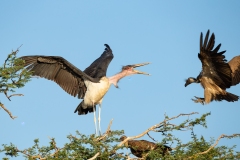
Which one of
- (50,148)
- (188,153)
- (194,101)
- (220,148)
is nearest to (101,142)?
(50,148)

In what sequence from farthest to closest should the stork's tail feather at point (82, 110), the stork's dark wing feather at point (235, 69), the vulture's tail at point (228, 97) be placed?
the stork's dark wing feather at point (235, 69) < the vulture's tail at point (228, 97) < the stork's tail feather at point (82, 110)

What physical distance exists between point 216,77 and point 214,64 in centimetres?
53

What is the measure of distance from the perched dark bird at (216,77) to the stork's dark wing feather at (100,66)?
202 centimetres

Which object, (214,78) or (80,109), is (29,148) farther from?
(214,78)

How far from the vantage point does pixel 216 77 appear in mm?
11773

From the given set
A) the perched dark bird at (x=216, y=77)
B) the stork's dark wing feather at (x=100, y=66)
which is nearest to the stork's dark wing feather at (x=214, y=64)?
the perched dark bird at (x=216, y=77)

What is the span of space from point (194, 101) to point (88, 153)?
16.1ft

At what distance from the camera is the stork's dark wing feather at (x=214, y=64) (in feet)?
35.4

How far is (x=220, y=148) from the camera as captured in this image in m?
8.30

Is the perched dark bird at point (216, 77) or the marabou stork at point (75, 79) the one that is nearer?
the marabou stork at point (75, 79)

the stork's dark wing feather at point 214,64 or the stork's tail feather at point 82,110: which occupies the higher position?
the stork's dark wing feather at point 214,64

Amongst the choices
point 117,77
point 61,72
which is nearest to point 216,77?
point 117,77

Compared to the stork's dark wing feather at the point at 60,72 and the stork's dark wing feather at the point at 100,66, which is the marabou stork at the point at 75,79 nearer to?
the stork's dark wing feather at the point at 60,72

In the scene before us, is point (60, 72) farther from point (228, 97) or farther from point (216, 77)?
point (228, 97)
